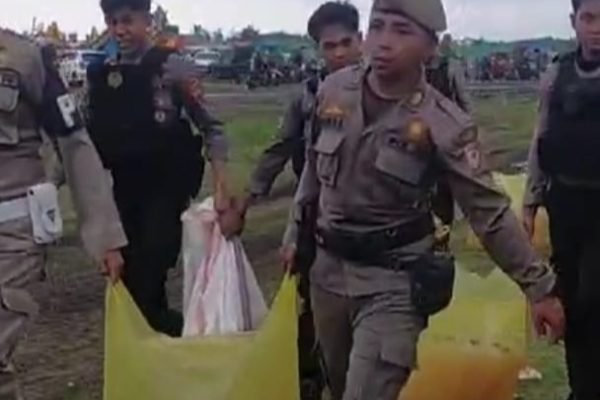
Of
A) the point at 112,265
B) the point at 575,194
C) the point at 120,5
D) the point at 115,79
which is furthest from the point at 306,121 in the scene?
the point at 112,265

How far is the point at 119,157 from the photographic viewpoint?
631 cm

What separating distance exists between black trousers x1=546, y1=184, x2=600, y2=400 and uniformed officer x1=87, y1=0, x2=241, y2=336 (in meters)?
1.39

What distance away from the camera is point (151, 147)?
631 centimetres

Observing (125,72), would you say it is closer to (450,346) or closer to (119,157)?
(119,157)

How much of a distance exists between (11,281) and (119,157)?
1757mm

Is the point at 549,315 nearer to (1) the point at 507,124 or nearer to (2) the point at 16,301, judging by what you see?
(2) the point at 16,301

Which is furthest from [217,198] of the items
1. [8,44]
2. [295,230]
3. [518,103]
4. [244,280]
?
[518,103]

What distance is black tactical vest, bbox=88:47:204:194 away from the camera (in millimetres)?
6297

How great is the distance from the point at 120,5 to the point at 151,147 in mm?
552

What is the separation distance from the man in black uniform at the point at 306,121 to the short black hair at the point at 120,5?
0.66 m

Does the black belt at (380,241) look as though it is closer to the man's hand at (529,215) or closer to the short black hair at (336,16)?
the man's hand at (529,215)

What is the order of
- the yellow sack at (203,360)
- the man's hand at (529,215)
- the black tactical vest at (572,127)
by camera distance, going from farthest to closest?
the man's hand at (529,215), the black tactical vest at (572,127), the yellow sack at (203,360)

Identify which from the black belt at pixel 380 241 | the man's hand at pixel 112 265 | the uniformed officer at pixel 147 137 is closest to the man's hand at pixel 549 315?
the black belt at pixel 380 241

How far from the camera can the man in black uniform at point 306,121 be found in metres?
5.98
